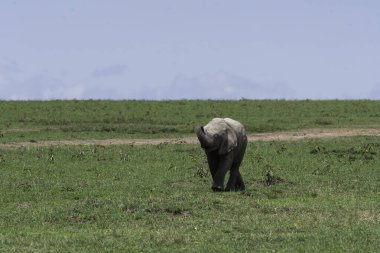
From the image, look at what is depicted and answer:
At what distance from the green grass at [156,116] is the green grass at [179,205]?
7.74 m

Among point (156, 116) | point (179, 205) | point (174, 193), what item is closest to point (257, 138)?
point (156, 116)

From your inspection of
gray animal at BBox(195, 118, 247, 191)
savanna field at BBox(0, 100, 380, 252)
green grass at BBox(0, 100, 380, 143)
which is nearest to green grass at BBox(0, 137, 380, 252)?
savanna field at BBox(0, 100, 380, 252)

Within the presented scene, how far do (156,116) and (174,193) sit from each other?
2195 cm

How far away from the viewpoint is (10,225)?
15758 mm

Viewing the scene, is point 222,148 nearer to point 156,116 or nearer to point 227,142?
point 227,142

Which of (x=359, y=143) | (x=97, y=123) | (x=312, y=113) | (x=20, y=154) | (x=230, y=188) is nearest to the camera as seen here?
(x=230, y=188)

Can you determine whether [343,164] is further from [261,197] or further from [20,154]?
[20,154]

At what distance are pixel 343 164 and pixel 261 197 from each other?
24.8 ft

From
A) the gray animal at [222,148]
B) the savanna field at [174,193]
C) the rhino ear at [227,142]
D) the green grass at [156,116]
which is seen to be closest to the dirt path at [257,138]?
the savanna field at [174,193]

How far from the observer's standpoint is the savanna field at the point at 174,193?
14344mm

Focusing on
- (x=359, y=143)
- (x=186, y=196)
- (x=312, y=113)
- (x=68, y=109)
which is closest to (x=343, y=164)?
(x=359, y=143)

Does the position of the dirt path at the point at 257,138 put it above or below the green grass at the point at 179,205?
above

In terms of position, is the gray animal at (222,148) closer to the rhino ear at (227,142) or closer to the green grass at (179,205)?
the rhino ear at (227,142)

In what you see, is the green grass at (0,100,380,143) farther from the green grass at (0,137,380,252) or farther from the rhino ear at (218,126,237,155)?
the rhino ear at (218,126,237,155)
